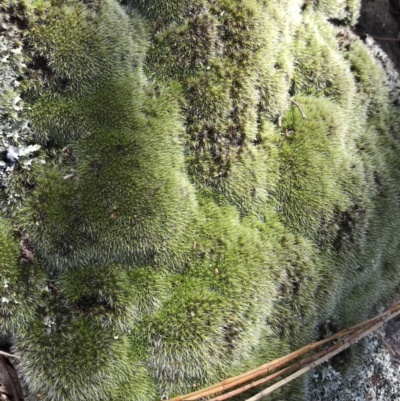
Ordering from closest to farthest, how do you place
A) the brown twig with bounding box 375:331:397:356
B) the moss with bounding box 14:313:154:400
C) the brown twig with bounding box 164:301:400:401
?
the moss with bounding box 14:313:154:400 < the brown twig with bounding box 164:301:400:401 < the brown twig with bounding box 375:331:397:356

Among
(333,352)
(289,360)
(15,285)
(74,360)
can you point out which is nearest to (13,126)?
(15,285)

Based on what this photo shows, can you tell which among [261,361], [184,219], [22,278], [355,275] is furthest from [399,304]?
[22,278]

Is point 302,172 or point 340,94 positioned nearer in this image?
point 302,172

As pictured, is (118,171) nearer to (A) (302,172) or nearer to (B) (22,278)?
(B) (22,278)

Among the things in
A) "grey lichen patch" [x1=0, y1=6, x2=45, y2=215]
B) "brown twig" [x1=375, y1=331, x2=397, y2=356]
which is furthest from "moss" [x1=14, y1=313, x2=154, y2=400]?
"brown twig" [x1=375, y1=331, x2=397, y2=356]

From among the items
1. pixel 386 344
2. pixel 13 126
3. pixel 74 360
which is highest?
pixel 13 126

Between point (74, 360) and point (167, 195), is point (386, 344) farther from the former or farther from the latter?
point (74, 360)

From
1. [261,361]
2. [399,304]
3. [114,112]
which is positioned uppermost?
[114,112]

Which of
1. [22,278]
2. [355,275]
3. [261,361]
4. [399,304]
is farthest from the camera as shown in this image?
[399,304]

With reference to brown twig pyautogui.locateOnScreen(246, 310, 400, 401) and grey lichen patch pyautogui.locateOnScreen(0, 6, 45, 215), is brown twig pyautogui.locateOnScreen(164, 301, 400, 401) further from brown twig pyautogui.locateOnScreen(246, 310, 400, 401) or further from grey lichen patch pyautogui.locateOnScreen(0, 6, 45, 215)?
grey lichen patch pyautogui.locateOnScreen(0, 6, 45, 215)
